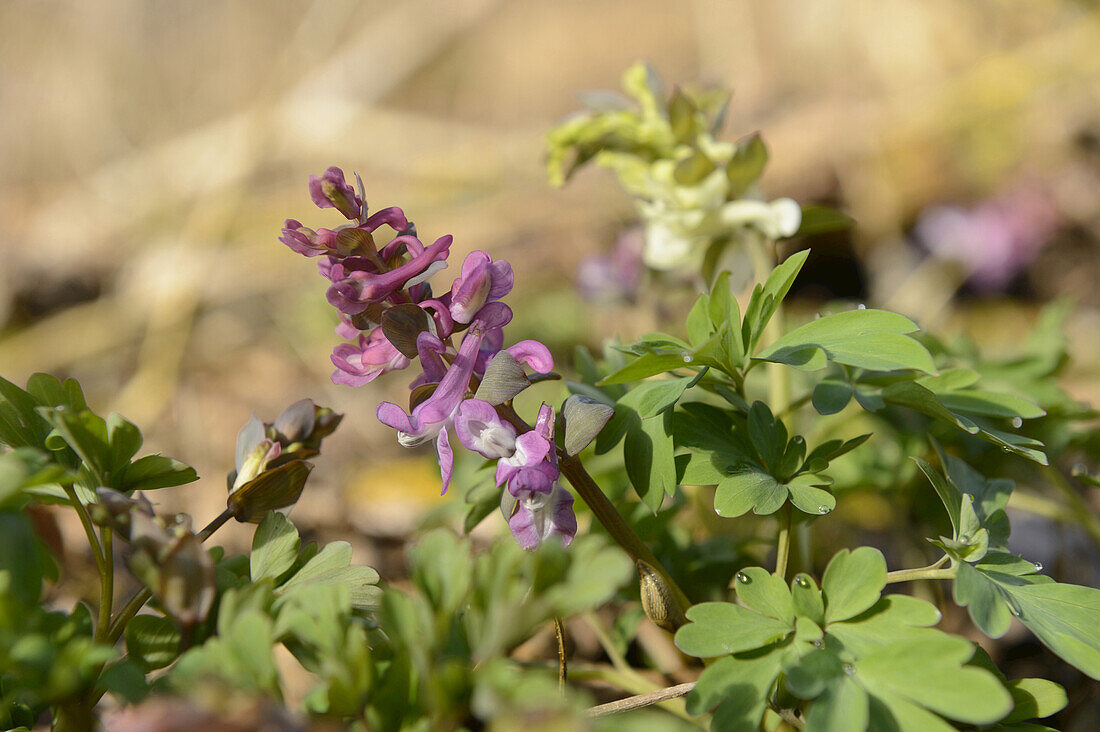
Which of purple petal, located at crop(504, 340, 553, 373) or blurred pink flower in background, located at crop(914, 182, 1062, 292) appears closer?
purple petal, located at crop(504, 340, 553, 373)

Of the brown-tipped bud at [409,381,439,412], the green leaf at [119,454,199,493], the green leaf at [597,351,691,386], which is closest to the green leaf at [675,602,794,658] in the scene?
the green leaf at [597,351,691,386]

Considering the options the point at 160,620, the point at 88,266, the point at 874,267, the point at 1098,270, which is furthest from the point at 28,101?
the point at 1098,270

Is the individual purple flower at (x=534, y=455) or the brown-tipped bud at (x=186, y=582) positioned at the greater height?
the brown-tipped bud at (x=186, y=582)

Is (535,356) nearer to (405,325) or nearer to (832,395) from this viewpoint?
(405,325)

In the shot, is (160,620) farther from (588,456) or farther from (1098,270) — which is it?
(1098,270)

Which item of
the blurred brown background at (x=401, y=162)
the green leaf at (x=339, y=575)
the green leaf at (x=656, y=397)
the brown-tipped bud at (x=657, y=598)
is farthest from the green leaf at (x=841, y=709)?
the blurred brown background at (x=401, y=162)

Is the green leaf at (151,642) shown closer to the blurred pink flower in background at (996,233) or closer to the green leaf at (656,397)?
the green leaf at (656,397)

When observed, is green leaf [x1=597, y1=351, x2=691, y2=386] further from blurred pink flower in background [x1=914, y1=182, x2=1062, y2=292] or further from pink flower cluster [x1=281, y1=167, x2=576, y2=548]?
blurred pink flower in background [x1=914, y1=182, x2=1062, y2=292]
